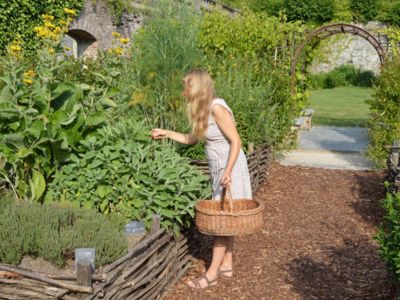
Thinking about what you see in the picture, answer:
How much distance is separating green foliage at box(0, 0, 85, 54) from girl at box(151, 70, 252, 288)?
10.9 metres

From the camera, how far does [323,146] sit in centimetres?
1138

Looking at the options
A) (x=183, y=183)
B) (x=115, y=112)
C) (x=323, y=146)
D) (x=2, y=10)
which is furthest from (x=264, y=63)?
(x=2, y=10)

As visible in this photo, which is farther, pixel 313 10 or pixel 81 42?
pixel 313 10

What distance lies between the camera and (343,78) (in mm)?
29500

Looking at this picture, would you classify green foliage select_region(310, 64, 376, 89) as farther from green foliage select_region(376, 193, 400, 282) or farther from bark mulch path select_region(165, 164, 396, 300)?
green foliage select_region(376, 193, 400, 282)

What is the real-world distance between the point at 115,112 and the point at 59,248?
7.06 ft

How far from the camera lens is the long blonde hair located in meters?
4.49

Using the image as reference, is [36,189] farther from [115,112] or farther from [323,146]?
[323,146]

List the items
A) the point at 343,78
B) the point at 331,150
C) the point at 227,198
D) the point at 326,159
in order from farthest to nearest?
1. the point at 343,78
2. the point at 331,150
3. the point at 326,159
4. the point at 227,198

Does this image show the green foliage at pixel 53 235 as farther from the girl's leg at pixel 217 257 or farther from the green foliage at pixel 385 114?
Result: the green foliage at pixel 385 114

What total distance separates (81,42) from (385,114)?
38.6 ft

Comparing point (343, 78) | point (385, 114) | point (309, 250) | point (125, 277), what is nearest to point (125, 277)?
point (125, 277)

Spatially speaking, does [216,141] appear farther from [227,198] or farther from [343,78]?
[343,78]

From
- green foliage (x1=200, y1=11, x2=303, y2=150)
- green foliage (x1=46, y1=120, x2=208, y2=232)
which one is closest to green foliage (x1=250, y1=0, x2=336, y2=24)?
green foliage (x1=200, y1=11, x2=303, y2=150)
